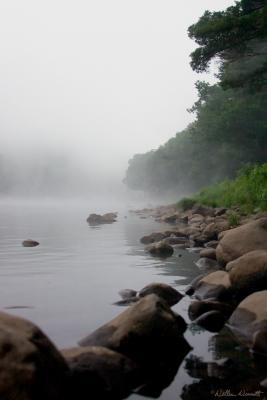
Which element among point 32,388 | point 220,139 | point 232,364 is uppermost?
point 220,139

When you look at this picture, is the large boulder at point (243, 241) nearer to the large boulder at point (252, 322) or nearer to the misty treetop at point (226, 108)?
the large boulder at point (252, 322)

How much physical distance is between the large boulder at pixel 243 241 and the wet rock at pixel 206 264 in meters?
0.79

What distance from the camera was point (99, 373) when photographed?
4.23 m

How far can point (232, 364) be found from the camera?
481cm

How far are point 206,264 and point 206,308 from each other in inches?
173

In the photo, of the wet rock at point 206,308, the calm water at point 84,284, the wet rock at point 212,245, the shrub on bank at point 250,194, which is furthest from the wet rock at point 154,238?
the wet rock at point 206,308

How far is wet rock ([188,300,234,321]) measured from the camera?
6477 mm

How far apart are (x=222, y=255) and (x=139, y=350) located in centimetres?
520

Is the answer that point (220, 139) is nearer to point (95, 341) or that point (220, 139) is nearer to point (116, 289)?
point (116, 289)

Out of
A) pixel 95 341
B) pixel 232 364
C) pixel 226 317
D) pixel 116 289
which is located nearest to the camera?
pixel 232 364

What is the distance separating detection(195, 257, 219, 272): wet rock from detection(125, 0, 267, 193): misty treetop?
30.3 feet

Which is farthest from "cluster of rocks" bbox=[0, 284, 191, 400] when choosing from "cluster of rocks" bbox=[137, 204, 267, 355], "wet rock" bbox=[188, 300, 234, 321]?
"cluster of rocks" bbox=[137, 204, 267, 355]

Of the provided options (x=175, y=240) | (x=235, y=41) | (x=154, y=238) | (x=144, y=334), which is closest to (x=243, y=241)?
(x=144, y=334)

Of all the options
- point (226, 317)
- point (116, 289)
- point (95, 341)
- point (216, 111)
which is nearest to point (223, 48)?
point (116, 289)
